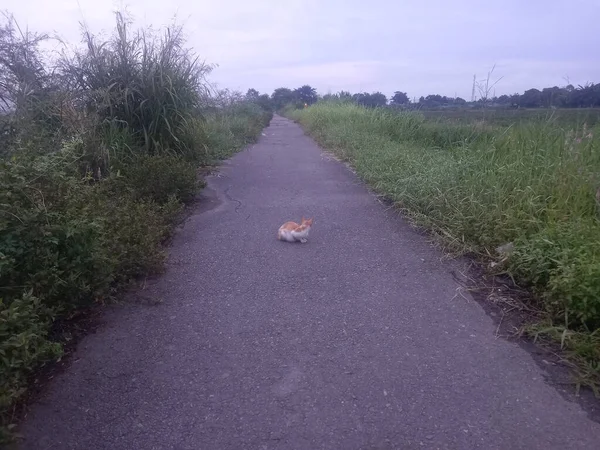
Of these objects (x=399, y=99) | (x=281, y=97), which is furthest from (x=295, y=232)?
(x=281, y=97)

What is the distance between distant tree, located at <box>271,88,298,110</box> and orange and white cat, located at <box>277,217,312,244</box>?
60378 millimetres

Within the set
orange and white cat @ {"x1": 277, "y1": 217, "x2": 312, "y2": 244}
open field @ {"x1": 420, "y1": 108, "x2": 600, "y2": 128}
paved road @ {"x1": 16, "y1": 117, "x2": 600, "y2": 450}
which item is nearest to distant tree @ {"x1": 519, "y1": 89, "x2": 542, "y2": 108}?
open field @ {"x1": 420, "y1": 108, "x2": 600, "y2": 128}

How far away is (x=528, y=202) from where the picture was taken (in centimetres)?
508

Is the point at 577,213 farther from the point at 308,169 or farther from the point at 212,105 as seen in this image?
the point at 212,105

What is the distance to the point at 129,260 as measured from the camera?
14.6 ft

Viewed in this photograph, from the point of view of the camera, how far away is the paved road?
272 centimetres

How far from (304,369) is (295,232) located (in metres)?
2.54

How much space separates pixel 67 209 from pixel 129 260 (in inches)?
29.7

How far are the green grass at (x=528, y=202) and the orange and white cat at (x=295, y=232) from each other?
4.33 ft

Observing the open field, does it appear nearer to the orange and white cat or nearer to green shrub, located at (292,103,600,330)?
green shrub, located at (292,103,600,330)

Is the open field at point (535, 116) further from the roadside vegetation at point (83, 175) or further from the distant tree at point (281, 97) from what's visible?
the distant tree at point (281, 97)

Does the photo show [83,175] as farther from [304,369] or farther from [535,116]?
[535,116]

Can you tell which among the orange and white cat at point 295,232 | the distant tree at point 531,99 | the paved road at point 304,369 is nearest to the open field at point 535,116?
the distant tree at point 531,99

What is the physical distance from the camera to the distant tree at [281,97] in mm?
66988
